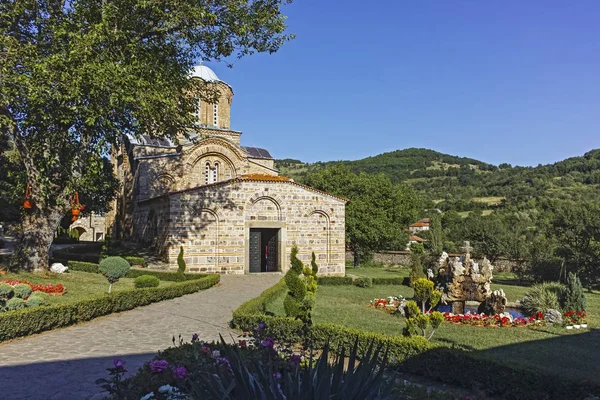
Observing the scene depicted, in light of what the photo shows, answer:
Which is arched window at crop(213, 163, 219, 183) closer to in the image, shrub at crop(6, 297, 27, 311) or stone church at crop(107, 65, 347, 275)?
stone church at crop(107, 65, 347, 275)

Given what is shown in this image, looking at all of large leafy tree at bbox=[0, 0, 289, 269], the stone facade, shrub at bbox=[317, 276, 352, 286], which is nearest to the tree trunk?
large leafy tree at bbox=[0, 0, 289, 269]

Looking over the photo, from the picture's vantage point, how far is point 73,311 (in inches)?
384

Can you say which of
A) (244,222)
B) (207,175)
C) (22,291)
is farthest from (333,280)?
(22,291)

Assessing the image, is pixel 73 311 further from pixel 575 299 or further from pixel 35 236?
pixel 575 299

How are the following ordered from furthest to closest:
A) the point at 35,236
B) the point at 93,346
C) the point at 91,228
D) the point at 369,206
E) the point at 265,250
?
the point at 91,228 < the point at 369,206 < the point at 265,250 < the point at 35,236 < the point at 93,346

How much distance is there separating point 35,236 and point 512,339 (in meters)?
15.5

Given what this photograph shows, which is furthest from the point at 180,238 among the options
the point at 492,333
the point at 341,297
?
the point at 492,333

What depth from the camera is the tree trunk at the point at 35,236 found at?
15141mm

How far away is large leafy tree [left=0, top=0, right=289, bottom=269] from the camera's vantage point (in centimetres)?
1248

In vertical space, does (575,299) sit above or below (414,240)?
below

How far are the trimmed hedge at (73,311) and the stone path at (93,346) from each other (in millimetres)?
183

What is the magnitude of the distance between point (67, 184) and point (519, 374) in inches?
569

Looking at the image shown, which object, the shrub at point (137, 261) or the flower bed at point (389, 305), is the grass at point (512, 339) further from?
the shrub at point (137, 261)

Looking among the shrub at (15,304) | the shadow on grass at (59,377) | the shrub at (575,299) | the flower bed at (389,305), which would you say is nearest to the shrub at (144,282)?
the shrub at (15,304)
